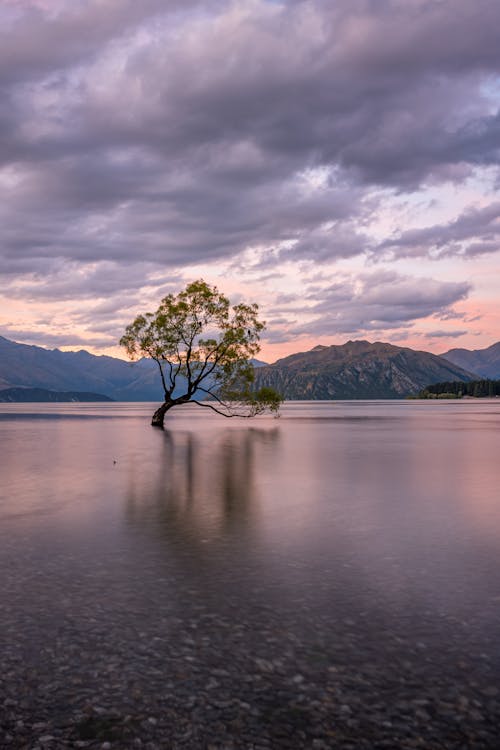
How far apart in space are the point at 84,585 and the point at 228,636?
4.75 meters

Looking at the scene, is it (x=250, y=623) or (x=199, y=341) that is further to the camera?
(x=199, y=341)

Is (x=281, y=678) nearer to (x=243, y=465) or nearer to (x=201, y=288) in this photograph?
(x=243, y=465)

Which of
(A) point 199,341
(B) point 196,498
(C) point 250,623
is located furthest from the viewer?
(A) point 199,341

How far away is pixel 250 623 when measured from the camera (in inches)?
456

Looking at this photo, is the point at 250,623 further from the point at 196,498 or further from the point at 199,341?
the point at 199,341

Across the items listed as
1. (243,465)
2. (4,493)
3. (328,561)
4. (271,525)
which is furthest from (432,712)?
(243,465)

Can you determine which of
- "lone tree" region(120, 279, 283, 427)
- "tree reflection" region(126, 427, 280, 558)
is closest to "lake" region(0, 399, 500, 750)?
"tree reflection" region(126, 427, 280, 558)

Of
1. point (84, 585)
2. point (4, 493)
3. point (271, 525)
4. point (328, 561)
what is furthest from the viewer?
point (4, 493)

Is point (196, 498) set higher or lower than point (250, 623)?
lower

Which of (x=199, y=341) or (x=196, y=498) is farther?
(x=199, y=341)

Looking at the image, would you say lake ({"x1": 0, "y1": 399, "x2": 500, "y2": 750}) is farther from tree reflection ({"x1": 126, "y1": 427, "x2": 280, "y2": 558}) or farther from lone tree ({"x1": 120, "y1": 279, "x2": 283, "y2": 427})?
lone tree ({"x1": 120, "y1": 279, "x2": 283, "y2": 427})

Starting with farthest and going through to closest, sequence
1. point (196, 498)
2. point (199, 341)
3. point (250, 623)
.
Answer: point (199, 341) < point (196, 498) < point (250, 623)

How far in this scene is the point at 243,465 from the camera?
42.8 meters

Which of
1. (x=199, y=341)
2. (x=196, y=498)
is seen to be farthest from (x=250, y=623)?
(x=199, y=341)
